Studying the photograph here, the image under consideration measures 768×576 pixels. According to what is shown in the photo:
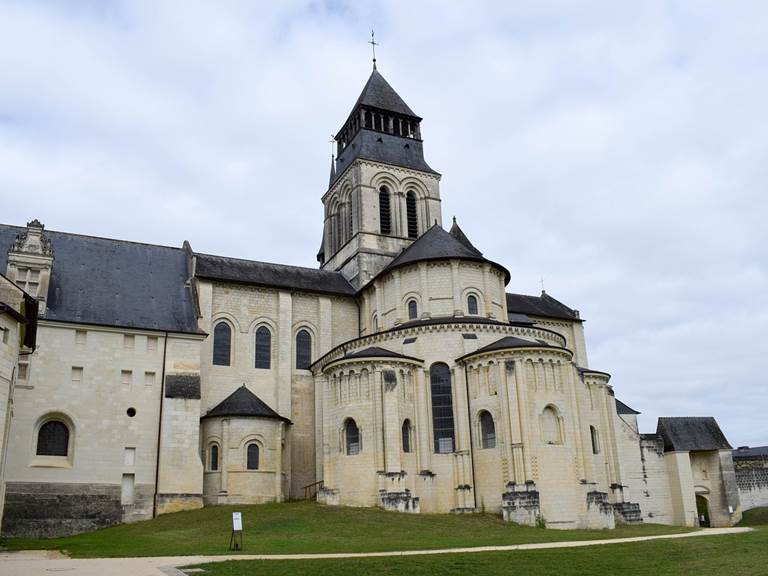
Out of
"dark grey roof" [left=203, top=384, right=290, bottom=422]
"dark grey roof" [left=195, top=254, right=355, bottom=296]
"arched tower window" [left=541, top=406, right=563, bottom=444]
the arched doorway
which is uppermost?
"dark grey roof" [left=195, top=254, right=355, bottom=296]

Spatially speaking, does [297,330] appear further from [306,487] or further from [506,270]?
[506,270]

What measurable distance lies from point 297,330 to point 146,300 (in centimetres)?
964

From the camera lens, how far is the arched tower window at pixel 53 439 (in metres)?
34.6

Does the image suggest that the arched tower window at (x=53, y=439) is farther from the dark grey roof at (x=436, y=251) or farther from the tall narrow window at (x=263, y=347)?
the dark grey roof at (x=436, y=251)

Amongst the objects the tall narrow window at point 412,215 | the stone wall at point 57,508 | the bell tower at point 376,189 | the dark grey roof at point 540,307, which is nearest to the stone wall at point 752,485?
the dark grey roof at point 540,307

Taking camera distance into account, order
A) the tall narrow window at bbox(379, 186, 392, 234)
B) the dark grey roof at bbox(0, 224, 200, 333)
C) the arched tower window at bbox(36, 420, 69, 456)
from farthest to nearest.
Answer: the tall narrow window at bbox(379, 186, 392, 234), the dark grey roof at bbox(0, 224, 200, 333), the arched tower window at bbox(36, 420, 69, 456)

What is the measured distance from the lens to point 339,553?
66.6 feet

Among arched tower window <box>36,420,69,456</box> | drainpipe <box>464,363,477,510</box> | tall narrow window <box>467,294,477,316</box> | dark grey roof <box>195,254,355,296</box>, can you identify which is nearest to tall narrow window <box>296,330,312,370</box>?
dark grey roof <box>195,254,355,296</box>

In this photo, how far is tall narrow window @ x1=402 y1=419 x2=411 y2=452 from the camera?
35781 mm

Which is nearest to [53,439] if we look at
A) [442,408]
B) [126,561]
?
[126,561]

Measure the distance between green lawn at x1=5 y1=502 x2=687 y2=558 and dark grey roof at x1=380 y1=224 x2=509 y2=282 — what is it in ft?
49.1

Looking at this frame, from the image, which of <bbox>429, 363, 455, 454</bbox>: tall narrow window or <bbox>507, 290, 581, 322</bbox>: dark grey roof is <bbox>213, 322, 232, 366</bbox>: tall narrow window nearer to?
<bbox>429, 363, 455, 454</bbox>: tall narrow window

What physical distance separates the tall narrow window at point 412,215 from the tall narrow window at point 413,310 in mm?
12494

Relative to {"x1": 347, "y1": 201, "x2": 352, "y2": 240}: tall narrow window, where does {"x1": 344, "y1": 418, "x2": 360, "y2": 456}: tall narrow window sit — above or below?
below
